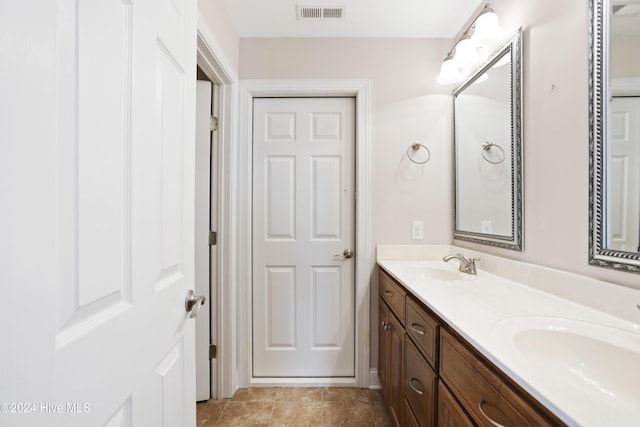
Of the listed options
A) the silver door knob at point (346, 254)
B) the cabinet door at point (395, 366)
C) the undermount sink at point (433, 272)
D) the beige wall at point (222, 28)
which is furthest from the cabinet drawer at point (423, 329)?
the beige wall at point (222, 28)

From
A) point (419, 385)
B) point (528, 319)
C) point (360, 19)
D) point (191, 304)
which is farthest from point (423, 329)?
point (360, 19)

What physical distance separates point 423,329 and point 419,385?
0.78 ft

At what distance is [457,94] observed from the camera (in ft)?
5.48

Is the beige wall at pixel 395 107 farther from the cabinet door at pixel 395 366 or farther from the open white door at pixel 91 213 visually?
the open white door at pixel 91 213

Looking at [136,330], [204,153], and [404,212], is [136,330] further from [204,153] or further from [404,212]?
[404,212]

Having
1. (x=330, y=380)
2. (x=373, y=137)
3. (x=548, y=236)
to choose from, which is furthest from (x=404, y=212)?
(x=330, y=380)

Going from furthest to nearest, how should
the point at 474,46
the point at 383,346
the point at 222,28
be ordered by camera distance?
the point at 383,346 < the point at 222,28 < the point at 474,46

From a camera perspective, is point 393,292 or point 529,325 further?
point 393,292

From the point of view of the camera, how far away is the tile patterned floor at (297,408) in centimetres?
143

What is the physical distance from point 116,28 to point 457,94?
1831 mm

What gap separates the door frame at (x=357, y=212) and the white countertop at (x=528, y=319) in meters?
0.48

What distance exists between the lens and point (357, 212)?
1748 mm

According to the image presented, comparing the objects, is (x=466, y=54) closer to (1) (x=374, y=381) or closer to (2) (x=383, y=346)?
(2) (x=383, y=346)

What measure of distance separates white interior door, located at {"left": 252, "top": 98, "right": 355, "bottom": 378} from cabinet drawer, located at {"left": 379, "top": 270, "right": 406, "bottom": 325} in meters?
0.28
